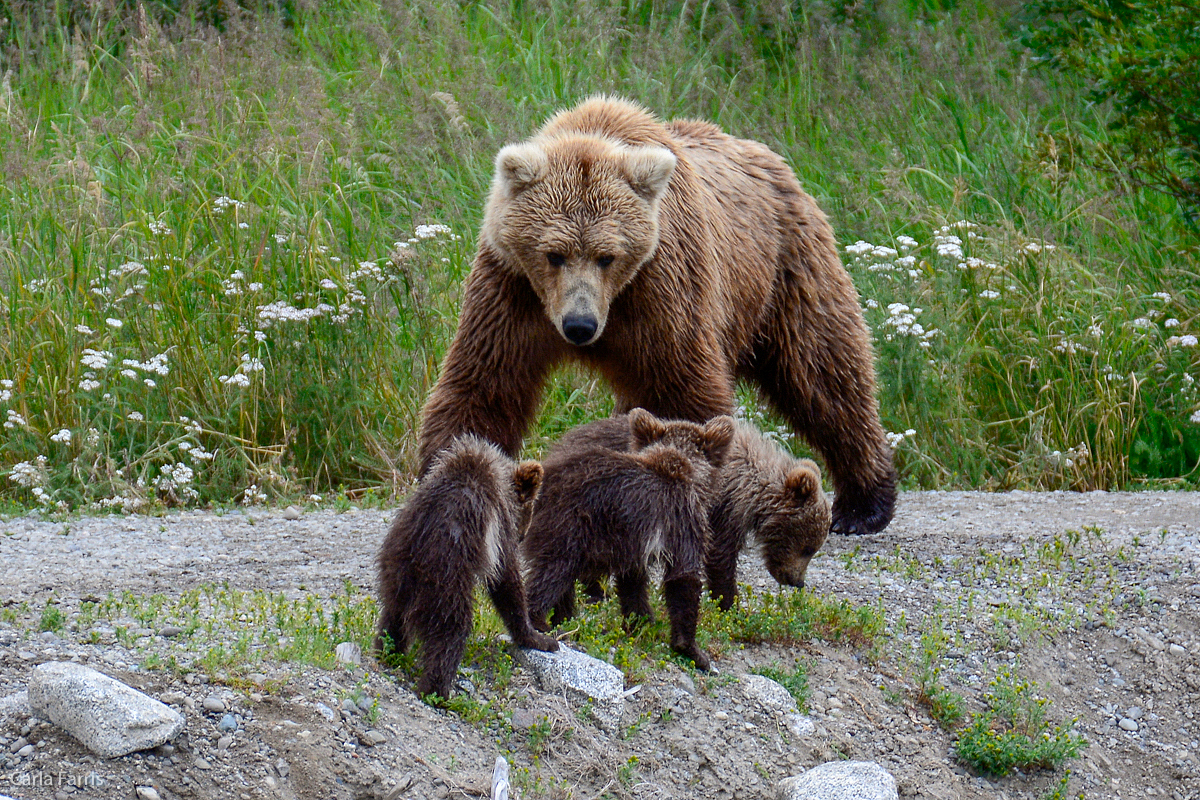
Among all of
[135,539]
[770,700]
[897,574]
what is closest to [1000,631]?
[897,574]

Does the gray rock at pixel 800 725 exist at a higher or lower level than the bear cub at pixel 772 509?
lower

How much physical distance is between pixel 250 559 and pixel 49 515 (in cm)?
134

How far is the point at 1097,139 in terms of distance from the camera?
9.79 metres

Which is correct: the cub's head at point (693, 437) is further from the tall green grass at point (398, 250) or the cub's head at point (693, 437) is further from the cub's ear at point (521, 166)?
the tall green grass at point (398, 250)

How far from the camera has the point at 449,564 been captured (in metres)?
3.26

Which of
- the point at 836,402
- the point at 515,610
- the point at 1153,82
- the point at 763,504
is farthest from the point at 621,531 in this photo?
the point at 1153,82

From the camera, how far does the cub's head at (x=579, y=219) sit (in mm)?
4719

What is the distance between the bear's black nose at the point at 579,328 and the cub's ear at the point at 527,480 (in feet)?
3.04

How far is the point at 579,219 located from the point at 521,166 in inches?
12.0

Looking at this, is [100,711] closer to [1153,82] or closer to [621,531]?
[621,531]

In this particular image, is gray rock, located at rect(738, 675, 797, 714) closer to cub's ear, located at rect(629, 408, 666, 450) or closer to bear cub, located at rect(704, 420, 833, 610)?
bear cub, located at rect(704, 420, 833, 610)

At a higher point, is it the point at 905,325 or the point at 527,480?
the point at 905,325

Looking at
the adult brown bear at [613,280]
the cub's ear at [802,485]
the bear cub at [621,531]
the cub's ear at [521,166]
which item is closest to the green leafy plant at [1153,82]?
the adult brown bear at [613,280]

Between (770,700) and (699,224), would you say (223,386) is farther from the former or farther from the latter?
(770,700)
